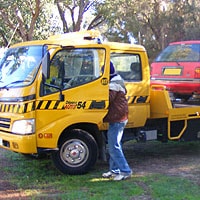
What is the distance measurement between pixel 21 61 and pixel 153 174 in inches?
110

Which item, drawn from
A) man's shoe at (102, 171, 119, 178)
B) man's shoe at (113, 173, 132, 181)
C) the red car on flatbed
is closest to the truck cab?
man's shoe at (102, 171, 119, 178)

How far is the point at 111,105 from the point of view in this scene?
6418 mm

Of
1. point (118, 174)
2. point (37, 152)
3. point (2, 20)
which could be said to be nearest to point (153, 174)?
point (118, 174)

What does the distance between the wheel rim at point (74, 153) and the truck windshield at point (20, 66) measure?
1190 millimetres

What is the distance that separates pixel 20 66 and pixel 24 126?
3.35 ft

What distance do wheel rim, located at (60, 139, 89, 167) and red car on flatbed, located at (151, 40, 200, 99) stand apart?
2.96 metres

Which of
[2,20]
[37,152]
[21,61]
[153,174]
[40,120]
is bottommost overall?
[153,174]

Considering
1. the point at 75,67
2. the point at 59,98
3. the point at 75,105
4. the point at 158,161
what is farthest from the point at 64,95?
the point at 158,161

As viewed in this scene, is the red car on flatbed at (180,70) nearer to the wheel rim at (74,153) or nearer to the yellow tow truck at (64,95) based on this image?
the yellow tow truck at (64,95)

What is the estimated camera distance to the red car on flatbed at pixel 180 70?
30.5 feet

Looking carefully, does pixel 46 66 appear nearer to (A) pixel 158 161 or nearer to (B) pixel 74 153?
(B) pixel 74 153

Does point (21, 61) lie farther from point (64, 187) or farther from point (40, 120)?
point (64, 187)

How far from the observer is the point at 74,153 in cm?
675

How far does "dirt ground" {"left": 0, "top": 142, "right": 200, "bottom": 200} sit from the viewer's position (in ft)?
20.7
